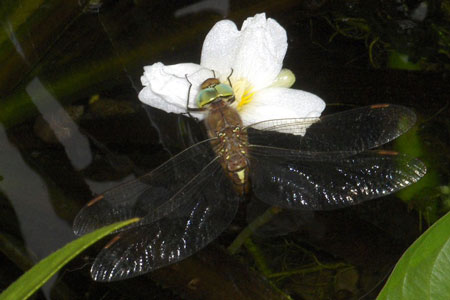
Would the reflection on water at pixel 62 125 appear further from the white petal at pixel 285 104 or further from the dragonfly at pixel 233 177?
A: the white petal at pixel 285 104

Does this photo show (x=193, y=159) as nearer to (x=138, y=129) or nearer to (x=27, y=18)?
(x=138, y=129)

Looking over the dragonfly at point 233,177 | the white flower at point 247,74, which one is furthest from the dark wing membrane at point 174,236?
the white flower at point 247,74

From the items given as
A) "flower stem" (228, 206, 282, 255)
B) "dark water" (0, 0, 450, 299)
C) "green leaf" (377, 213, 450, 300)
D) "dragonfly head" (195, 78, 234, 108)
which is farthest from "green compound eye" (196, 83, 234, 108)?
"green leaf" (377, 213, 450, 300)

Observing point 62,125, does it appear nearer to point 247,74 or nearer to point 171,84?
point 171,84

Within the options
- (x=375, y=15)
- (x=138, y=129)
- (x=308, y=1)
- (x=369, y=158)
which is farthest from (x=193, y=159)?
(x=375, y=15)

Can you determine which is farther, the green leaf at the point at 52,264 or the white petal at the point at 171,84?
the white petal at the point at 171,84
